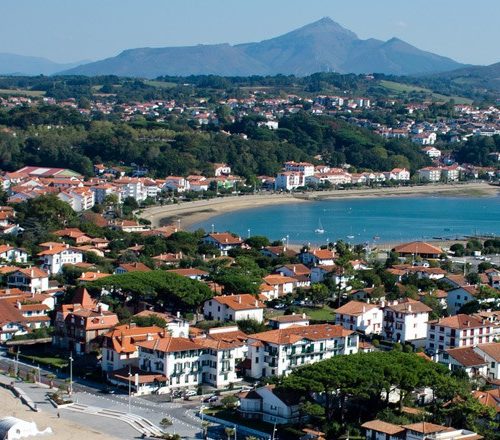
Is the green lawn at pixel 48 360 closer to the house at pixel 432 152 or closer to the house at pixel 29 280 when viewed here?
the house at pixel 29 280

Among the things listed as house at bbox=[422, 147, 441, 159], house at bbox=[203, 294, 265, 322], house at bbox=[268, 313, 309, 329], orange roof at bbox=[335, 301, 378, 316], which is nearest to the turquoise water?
house at bbox=[422, 147, 441, 159]

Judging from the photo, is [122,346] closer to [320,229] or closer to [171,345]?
[171,345]

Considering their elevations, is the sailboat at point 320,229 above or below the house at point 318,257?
below

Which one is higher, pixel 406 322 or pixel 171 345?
pixel 171 345

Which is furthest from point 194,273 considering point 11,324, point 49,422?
point 49,422

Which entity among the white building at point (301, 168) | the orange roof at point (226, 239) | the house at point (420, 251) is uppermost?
the orange roof at point (226, 239)

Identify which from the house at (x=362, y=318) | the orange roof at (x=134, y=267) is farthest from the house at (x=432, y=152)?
the house at (x=362, y=318)

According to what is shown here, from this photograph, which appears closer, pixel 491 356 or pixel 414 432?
pixel 414 432
